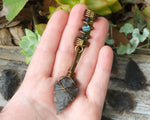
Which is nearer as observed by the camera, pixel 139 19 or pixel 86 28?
pixel 86 28

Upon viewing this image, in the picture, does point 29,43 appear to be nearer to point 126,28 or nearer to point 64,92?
point 64,92

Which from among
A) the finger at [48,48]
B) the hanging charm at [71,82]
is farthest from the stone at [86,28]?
the finger at [48,48]

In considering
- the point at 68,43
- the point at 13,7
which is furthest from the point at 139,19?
the point at 13,7

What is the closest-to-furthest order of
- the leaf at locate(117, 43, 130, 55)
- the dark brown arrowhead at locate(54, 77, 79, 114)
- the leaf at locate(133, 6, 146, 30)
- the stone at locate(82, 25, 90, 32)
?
the dark brown arrowhead at locate(54, 77, 79, 114) < the stone at locate(82, 25, 90, 32) < the leaf at locate(117, 43, 130, 55) < the leaf at locate(133, 6, 146, 30)

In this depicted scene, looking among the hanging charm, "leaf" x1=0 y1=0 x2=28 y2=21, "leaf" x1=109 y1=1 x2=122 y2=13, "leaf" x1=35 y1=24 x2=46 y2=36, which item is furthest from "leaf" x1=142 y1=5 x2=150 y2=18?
"leaf" x1=0 y1=0 x2=28 y2=21

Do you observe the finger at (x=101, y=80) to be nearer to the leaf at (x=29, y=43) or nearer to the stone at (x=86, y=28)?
the stone at (x=86, y=28)

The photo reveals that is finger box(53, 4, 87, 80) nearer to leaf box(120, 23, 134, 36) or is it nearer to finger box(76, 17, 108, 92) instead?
finger box(76, 17, 108, 92)
